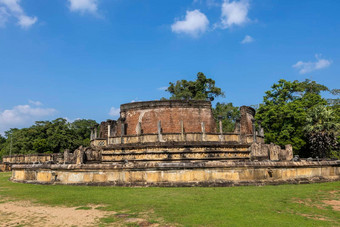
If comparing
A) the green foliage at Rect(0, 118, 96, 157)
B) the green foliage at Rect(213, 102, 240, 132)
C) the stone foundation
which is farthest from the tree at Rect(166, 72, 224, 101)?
the stone foundation

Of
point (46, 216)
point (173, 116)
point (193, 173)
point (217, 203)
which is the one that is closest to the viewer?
point (46, 216)

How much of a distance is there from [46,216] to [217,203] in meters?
3.71

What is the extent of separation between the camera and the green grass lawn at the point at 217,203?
16.2ft

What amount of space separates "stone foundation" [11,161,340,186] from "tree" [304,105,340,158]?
17.1 m

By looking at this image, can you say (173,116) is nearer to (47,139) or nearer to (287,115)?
(287,115)

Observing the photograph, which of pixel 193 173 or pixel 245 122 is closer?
→ pixel 193 173

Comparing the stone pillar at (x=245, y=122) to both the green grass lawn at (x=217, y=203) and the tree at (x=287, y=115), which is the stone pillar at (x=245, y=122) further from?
the green grass lawn at (x=217, y=203)

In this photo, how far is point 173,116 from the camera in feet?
70.0

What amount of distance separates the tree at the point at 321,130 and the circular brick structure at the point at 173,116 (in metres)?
11.0

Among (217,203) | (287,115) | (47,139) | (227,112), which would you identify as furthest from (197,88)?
(217,203)

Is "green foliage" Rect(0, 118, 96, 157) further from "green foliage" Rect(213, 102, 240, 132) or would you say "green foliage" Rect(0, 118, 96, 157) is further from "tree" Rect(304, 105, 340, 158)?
"tree" Rect(304, 105, 340, 158)

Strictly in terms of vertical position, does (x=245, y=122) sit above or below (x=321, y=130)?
above

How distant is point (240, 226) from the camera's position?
14.8 ft

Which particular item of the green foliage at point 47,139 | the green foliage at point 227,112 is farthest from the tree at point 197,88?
the green foliage at point 47,139
